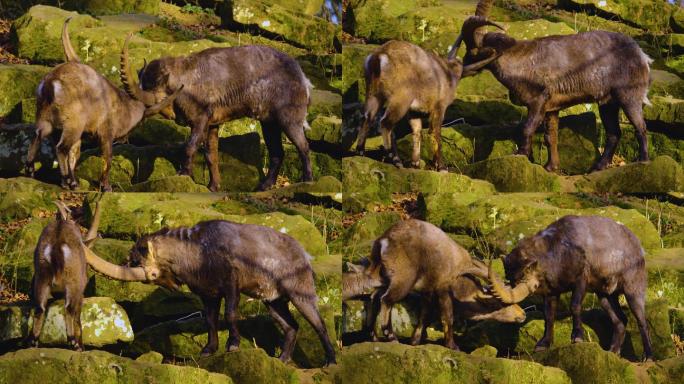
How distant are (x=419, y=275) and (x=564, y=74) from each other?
4.47m

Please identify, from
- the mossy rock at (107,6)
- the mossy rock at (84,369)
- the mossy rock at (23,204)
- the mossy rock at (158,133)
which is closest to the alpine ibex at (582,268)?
the mossy rock at (84,369)

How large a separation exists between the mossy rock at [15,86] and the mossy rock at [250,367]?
26.0 ft

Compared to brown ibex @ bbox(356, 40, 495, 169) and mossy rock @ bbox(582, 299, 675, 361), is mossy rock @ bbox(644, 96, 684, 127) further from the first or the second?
mossy rock @ bbox(582, 299, 675, 361)

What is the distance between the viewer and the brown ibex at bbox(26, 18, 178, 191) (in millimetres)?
21469

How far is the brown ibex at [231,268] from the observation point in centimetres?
2055

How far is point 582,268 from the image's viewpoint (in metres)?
21.0

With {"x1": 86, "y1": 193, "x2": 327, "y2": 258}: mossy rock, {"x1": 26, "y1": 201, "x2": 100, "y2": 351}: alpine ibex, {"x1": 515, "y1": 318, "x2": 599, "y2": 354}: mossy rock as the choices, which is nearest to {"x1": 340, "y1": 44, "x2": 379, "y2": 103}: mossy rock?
{"x1": 86, "y1": 193, "x2": 327, "y2": 258}: mossy rock

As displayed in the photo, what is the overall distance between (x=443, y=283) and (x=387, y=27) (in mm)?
5329

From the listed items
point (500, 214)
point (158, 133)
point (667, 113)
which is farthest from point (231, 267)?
point (667, 113)

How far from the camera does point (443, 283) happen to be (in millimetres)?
20672

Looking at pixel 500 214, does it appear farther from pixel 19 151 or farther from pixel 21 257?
pixel 19 151

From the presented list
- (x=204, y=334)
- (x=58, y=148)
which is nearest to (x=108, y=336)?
(x=204, y=334)

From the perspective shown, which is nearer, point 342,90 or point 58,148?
point 58,148

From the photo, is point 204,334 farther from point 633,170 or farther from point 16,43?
point 16,43
